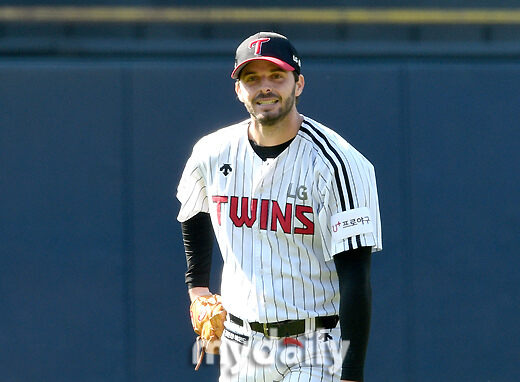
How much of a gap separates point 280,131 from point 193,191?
1.49ft

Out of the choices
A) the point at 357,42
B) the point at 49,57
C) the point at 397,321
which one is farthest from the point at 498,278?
the point at 49,57

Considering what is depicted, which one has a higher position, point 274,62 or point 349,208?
point 274,62

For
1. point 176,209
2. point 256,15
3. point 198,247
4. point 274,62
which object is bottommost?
point 198,247

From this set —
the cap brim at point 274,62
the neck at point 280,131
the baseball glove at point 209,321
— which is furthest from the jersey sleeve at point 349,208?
the baseball glove at point 209,321

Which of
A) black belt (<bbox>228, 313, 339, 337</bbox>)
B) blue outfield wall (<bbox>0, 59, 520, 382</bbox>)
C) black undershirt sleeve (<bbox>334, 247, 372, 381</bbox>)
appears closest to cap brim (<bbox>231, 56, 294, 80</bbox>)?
black undershirt sleeve (<bbox>334, 247, 372, 381</bbox>)

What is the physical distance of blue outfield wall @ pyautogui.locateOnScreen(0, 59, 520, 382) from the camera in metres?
4.79

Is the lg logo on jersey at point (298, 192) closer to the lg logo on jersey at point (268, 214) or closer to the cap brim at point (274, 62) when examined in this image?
the lg logo on jersey at point (268, 214)

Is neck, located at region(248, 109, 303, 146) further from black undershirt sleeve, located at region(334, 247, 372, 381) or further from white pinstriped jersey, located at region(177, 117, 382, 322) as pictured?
black undershirt sleeve, located at region(334, 247, 372, 381)

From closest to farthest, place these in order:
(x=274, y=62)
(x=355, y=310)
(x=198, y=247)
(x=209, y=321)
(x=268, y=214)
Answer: (x=355, y=310) → (x=274, y=62) → (x=268, y=214) → (x=209, y=321) → (x=198, y=247)

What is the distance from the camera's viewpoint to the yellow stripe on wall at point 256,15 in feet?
15.6

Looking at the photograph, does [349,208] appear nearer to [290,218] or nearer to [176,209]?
[290,218]

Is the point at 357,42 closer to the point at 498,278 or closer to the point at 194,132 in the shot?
the point at 194,132

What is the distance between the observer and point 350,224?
2.81 metres

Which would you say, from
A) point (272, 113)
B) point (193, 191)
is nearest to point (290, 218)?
point (272, 113)
